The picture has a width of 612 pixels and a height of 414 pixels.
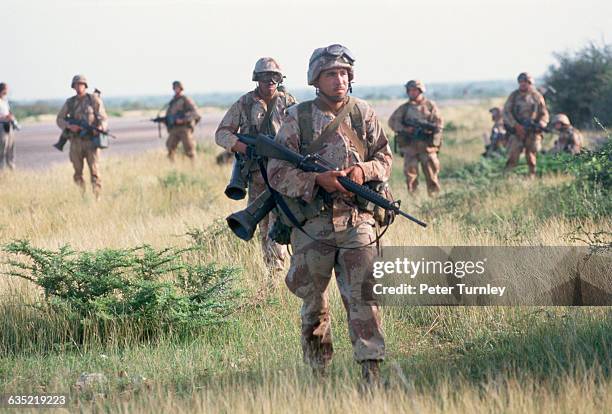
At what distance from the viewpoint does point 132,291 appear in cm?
746

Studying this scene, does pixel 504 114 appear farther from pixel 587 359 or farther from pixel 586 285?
pixel 587 359

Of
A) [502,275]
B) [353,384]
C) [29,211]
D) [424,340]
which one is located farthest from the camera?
[29,211]

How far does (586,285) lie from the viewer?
23.8ft

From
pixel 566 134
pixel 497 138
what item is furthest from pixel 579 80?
pixel 566 134

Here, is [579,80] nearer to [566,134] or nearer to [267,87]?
[566,134]

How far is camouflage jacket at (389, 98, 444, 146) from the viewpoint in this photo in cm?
1448

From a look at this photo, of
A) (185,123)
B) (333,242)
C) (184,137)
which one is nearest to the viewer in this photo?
(333,242)

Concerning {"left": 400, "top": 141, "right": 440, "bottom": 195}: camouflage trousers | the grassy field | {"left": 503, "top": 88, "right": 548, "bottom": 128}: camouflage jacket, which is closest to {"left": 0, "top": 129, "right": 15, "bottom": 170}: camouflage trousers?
the grassy field

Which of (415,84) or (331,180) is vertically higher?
(415,84)

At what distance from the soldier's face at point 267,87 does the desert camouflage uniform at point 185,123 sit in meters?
10.8

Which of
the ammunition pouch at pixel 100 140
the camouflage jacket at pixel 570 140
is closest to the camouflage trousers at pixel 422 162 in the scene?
the camouflage jacket at pixel 570 140

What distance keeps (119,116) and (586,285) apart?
69.9m

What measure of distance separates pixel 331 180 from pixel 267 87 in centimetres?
309

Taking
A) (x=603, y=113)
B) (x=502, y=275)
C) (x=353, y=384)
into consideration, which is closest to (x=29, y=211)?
(x=502, y=275)
